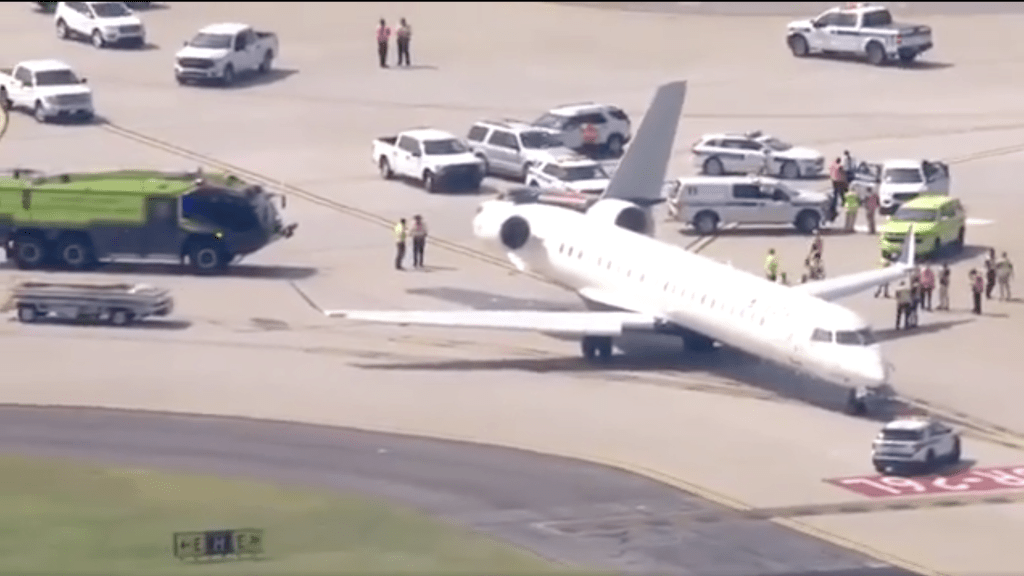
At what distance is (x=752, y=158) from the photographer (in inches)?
4373

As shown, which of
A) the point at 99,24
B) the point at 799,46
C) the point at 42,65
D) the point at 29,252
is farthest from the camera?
the point at 99,24

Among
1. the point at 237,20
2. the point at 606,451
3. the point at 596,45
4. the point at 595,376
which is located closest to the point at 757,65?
the point at 596,45

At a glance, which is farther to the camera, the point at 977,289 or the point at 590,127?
Result: the point at 590,127

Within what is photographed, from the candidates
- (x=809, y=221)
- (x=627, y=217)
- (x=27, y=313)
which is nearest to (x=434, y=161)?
(x=809, y=221)

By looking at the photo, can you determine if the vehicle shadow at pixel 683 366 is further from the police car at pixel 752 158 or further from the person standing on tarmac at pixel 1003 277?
the police car at pixel 752 158

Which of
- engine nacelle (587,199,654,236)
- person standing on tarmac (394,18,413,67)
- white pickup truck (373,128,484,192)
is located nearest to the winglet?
engine nacelle (587,199,654,236)

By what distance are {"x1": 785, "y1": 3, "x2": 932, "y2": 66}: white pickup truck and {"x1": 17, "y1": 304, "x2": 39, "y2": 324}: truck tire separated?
159ft

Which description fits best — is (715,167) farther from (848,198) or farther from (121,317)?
(121,317)

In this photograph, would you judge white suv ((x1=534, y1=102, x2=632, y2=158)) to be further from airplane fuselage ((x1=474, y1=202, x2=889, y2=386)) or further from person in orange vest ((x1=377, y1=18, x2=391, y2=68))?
airplane fuselage ((x1=474, y1=202, x2=889, y2=386))

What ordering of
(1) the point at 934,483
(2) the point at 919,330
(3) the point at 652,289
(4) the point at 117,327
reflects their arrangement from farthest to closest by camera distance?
(4) the point at 117,327 < (2) the point at 919,330 < (3) the point at 652,289 < (1) the point at 934,483

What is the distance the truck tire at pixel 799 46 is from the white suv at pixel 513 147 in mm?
20419

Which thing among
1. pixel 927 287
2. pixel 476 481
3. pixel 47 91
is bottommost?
pixel 476 481

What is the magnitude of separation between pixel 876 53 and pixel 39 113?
3547cm

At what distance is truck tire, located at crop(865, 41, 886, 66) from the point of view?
127 metres
